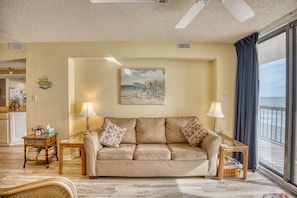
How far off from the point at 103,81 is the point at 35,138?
1.68 meters

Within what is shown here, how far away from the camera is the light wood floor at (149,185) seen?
236cm

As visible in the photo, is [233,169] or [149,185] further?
[233,169]

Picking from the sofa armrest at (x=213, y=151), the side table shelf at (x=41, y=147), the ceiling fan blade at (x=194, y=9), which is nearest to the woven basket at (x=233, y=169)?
the sofa armrest at (x=213, y=151)

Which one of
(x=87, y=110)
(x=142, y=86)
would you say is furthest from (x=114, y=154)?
(x=142, y=86)

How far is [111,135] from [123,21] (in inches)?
74.5

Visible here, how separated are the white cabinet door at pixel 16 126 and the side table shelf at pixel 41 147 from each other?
1.58 metres

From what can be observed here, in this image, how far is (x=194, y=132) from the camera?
306 cm

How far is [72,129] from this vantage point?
12.0 feet

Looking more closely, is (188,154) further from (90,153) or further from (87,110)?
(87,110)

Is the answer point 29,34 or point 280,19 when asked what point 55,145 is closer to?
point 29,34

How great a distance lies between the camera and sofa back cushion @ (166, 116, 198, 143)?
130 inches

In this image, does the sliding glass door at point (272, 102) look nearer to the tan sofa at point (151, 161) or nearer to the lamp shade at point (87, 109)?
the tan sofa at point (151, 161)

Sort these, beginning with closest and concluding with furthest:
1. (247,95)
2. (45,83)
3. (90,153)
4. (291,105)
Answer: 1. (291,105)
2. (90,153)
3. (247,95)
4. (45,83)

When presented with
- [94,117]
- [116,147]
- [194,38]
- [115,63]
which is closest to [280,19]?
[194,38]
